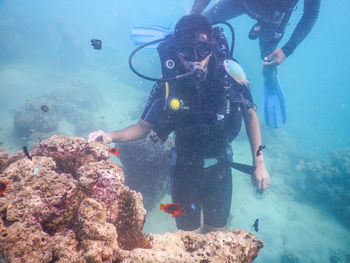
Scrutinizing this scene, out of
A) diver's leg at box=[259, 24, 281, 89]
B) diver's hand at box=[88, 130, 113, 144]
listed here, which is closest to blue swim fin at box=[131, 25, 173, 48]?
diver's leg at box=[259, 24, 281, 89]

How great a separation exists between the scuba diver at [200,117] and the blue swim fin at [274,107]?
3.25 meters

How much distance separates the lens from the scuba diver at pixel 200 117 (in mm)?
3762

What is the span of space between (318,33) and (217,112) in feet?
649

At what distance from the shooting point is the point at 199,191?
4367 mm

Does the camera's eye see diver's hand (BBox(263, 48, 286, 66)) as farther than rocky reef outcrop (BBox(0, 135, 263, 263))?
Yes

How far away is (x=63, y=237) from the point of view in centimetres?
158

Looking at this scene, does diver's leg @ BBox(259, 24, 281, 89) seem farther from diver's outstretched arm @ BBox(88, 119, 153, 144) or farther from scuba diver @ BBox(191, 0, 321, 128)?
diver's outstretched arm @ BBox(88, 119, 153, 144)

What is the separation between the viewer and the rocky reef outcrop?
1450 mm

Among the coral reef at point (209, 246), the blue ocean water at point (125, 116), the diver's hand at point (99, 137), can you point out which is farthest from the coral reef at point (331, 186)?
the diver's hand at point (99, 137)

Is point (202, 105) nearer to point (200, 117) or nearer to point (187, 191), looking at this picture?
point (200, 117)

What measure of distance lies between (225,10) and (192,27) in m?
2.82

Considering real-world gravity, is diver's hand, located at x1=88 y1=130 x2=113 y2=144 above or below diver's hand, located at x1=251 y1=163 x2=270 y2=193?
above

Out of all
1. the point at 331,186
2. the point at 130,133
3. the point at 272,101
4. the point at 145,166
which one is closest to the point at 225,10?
the point at 272,101

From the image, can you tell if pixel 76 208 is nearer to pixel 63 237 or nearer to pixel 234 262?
pixel 63 237
